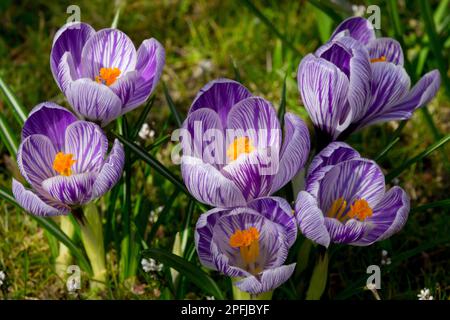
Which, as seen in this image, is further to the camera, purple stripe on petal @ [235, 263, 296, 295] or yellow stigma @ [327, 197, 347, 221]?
yellow stigma @ [327, 197, 347, 221]

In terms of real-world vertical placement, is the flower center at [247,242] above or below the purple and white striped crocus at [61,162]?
below

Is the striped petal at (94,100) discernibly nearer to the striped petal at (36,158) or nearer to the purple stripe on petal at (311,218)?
the striped petal at (36,158)

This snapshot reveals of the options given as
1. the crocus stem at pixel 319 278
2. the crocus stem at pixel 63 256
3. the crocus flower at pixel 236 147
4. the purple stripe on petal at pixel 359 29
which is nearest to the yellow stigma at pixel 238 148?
the crocus flower at pixel 236 147

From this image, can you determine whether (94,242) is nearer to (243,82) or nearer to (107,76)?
(107,76)

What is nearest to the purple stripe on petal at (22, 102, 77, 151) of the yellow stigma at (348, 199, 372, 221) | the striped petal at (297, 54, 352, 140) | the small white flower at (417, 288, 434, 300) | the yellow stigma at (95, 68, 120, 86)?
the yellow stigma at (95, 68, 120, 86)

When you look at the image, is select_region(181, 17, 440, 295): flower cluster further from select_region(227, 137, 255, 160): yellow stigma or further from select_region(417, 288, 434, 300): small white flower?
select_region(417, 288, 434, 300): small white flower

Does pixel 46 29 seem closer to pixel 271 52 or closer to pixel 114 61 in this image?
pixel 271 52

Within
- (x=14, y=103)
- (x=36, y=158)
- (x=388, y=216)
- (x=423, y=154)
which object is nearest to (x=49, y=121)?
(x=36, y=158)

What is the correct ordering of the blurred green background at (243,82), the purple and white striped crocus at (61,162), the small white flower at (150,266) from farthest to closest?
the blurred green background at (243,82), the small white flower at (150,266), the purple and white striped crocus at (61,162)
